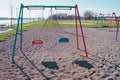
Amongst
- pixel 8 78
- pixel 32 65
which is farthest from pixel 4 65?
pixel 8 78

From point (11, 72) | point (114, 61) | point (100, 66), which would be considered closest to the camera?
point (11, 72)

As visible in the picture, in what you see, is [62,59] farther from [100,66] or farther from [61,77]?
[61,77]

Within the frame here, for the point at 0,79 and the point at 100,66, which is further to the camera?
the point at 100,66

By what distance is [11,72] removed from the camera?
22.7 feet

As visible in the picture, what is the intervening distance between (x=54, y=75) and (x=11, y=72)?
130 cm

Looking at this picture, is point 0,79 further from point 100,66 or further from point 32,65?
point 100,66

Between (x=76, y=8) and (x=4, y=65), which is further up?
(x=76, y=8)

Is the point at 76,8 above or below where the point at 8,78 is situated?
above

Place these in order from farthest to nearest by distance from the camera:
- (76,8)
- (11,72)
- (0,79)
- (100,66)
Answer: (76,8) < (100,66) < (11,72) < (0,79)

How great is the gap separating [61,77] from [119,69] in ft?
6.61

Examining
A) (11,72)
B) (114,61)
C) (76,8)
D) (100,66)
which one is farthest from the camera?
(76,8)

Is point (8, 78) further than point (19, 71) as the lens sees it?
No

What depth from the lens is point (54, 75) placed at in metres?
6.60

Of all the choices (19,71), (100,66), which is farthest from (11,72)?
(100,66)
